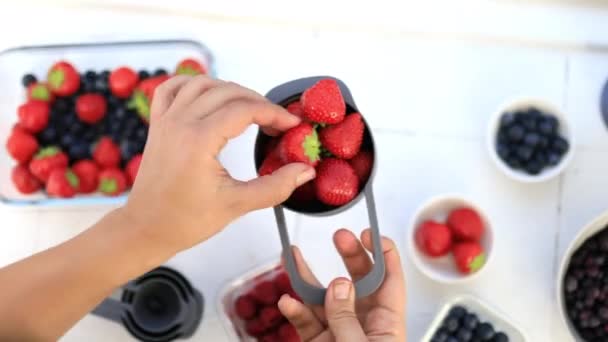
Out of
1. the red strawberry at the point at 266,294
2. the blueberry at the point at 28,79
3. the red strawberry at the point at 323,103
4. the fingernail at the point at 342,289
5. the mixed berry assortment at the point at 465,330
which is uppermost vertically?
the red strawberry at the point at 323,103

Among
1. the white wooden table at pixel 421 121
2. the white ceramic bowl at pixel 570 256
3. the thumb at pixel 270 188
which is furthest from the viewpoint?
the white wooden table at pixel 421 121

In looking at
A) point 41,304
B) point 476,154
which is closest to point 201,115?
point 41,304

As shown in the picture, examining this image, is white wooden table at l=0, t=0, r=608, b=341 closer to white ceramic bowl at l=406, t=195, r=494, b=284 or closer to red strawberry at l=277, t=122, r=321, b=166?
white ceramic bowl at l=406, t=195, r=494, b=284

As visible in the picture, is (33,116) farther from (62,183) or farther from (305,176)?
(305,176)

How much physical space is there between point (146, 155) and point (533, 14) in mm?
705

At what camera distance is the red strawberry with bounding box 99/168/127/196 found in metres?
1.02

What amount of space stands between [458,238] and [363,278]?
0.28 metres

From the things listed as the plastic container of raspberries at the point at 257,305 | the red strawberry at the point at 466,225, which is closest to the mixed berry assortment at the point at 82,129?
the plastic container of raspberries at the point at 257,305

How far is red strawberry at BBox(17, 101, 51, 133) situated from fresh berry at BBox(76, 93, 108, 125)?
5cm

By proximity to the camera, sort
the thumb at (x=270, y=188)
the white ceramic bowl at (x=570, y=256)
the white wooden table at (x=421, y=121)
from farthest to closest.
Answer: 1. the white wooden table at (x=421, y=121)
2. the white ceramic bowl at (x=570, y=256)
3. the thumb at (x=270, y=188)

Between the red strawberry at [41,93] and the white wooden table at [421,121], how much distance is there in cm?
12

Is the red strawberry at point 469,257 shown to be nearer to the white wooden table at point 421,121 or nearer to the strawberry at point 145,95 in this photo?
the white wooden table at point 421,121

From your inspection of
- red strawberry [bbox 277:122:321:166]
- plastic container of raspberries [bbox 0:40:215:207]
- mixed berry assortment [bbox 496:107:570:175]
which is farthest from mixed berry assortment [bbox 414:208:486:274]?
plastic container of raspberries [bbox 0:40:215:207]

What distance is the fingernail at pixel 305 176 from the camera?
692 millimetres
